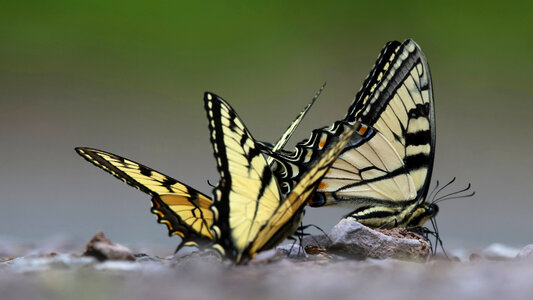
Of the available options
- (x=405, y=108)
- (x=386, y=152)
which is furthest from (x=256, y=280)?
(x=405, y=108)

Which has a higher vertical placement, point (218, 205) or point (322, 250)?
point (218, 205)

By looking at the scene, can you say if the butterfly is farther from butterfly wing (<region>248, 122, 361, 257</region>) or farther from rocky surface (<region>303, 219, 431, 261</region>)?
rocky surface (<region>303, 219, 431, 261</region>)

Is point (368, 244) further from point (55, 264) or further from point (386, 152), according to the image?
point (55, 264)

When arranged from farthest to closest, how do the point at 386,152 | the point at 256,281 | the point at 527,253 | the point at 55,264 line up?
1. the point at 386,152
2. the point at 527,253
3. the point at 55,264
4. the point at 256,281

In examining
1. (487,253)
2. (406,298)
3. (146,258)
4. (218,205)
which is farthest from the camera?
(487,253)

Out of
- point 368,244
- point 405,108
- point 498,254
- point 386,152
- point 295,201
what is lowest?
point 498,254

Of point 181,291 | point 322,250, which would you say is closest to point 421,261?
point 322,250

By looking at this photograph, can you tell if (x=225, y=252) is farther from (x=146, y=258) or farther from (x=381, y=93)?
(x=381, y=93)
